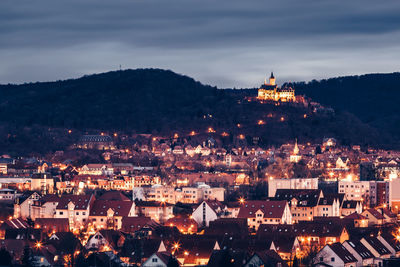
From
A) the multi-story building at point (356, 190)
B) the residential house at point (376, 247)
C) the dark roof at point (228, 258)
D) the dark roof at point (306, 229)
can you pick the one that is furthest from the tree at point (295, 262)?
the multi-story building at point (356, 190)

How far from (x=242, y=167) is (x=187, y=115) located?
5718 centimetres

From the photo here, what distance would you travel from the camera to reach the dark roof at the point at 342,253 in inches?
2052

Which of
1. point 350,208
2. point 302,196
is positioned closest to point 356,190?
point 350,208

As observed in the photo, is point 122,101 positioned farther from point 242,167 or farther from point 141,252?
point 141,252

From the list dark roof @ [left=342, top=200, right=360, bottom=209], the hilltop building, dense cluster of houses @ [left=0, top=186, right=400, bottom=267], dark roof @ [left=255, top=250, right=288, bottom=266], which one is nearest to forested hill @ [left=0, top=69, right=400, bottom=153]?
the hilltop building

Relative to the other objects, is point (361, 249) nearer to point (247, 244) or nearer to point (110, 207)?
point (247, 244)

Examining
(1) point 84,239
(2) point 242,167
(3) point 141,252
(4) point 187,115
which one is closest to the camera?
(3) point 141,252

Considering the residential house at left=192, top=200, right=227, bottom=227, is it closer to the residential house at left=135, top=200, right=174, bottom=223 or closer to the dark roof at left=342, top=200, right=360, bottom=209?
the residential house at left=135, top=200, right=174, bottom=223

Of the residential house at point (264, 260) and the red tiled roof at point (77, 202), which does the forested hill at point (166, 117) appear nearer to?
the red tiled roof at point (77, 202)

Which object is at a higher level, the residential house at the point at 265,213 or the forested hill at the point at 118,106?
the forested hill at the point at 118,106

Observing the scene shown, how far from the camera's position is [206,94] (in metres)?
189

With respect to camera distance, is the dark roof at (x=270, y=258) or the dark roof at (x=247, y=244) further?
the dark roof at (x=247, y=244)

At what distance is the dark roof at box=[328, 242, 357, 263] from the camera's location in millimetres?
52125

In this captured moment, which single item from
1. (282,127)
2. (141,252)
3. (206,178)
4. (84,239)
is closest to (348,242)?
(141,252)
